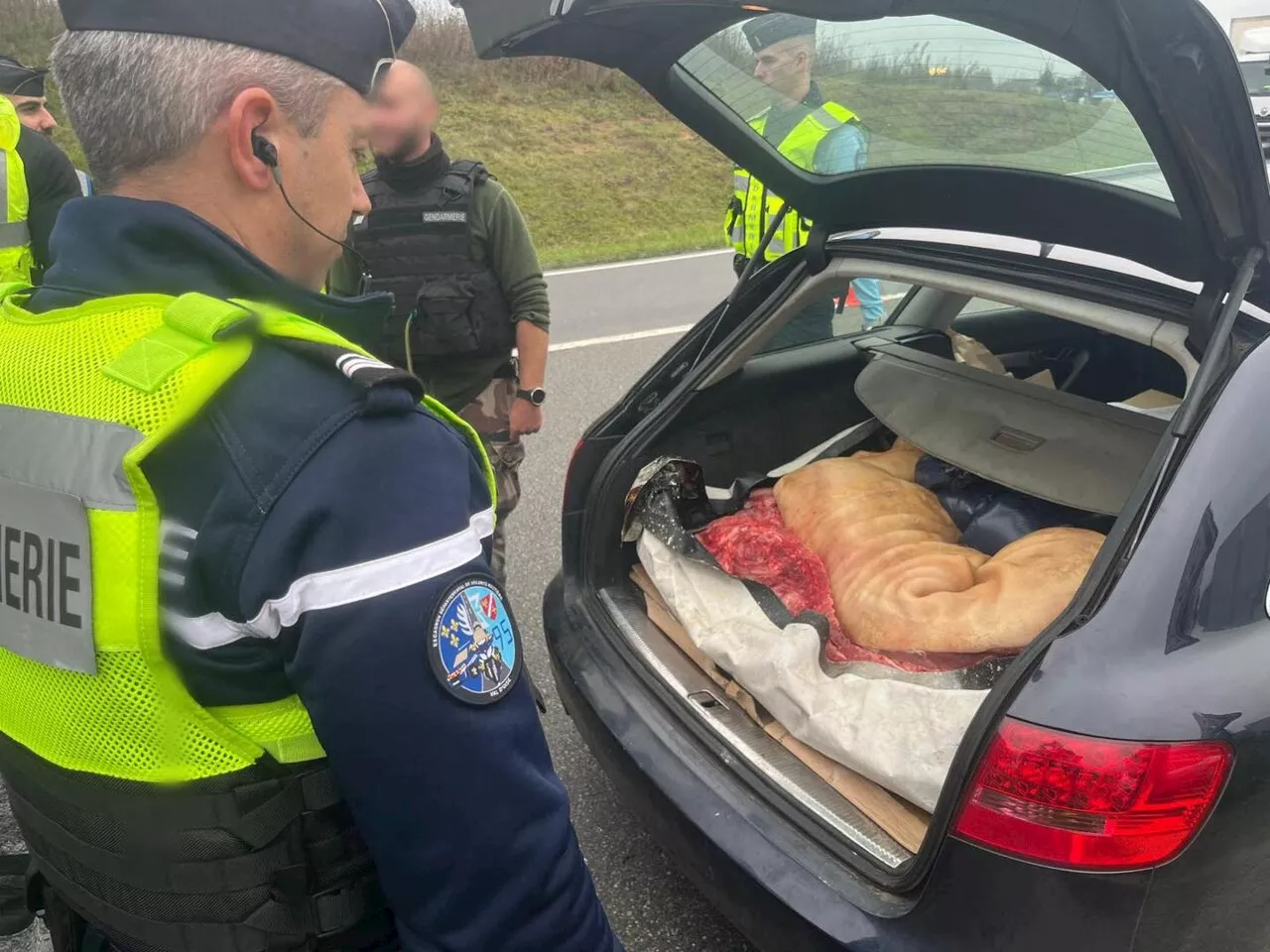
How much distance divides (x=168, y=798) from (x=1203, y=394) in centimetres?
151

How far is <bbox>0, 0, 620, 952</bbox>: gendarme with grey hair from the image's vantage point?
0.87 meters

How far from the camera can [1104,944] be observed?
4.50ft

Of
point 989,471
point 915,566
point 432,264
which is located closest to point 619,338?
point 432,264

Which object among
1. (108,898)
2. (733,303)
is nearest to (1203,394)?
(733,303)

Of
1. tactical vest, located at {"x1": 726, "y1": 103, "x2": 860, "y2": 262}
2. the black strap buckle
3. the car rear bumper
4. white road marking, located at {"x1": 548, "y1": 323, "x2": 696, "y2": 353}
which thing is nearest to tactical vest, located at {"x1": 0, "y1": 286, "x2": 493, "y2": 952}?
the black strap buckle

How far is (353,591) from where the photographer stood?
2.82 ft

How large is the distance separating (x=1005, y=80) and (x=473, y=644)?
58.9 inches

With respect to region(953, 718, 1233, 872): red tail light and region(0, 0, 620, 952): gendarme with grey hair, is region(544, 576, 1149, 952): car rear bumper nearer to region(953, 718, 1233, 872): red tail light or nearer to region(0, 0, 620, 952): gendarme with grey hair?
region(953, 718, 1233, 872): red tail light

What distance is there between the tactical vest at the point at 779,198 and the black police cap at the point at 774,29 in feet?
0.73

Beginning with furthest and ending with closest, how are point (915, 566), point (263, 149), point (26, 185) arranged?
point (26, 185)
point (915, 566)
point (263, 149)

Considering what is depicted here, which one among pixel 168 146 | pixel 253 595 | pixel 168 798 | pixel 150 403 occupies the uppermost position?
pixel 168 146

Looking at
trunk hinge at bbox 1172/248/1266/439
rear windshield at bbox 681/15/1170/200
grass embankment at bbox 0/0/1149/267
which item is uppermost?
rear windshield at bbox 681/15/1170/200

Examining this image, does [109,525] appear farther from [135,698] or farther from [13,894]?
[13,894]

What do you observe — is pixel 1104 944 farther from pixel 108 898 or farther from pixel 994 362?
pixel 994 362
